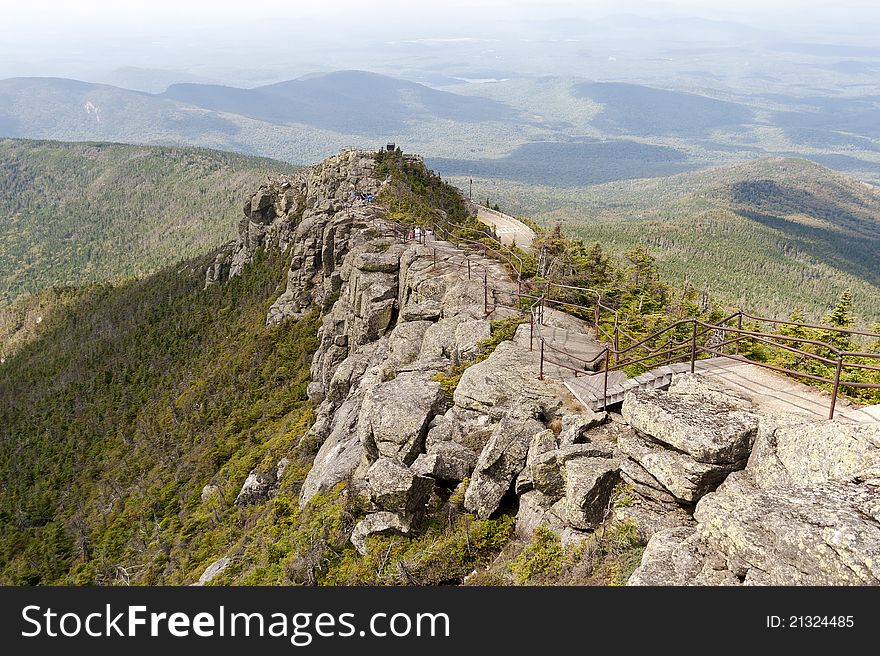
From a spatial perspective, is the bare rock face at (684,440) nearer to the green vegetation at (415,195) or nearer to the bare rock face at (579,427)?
the bare rock face at (579,427)

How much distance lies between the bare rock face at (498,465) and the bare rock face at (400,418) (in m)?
2.51

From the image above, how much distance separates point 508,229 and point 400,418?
1590 inches

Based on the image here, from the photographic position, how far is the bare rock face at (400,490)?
15.0 metres

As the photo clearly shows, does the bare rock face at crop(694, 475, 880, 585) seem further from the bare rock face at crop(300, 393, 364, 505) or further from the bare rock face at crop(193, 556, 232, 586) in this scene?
the bare rock face at crop(193, 556, 232, 586)

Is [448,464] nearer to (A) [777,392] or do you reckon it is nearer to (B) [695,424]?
(B) [695,424]

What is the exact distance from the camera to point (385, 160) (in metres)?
63.6

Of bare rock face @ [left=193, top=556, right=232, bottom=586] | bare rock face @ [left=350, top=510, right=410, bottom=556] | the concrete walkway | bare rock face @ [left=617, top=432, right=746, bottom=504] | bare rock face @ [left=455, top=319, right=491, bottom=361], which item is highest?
the concrete walkway

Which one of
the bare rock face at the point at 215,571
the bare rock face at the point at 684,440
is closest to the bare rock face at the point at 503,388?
the bare rock face at the point at 684,440

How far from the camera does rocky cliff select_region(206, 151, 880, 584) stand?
912cm

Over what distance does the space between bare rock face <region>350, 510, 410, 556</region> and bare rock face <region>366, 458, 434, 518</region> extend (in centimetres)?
19

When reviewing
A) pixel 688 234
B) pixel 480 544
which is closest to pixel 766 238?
pixel 688 234

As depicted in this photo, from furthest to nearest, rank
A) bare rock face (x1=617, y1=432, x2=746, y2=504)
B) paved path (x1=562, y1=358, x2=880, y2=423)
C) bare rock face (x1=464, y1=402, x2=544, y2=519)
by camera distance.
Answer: bare rock face (x1=464, y1=402, x2=544, y2=519), paved path (x1=562, y1=358, x2=880, y2=423), bare rock face (x1=617, y1=432, x2=746, y2=504)

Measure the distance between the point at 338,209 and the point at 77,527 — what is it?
37260 mm

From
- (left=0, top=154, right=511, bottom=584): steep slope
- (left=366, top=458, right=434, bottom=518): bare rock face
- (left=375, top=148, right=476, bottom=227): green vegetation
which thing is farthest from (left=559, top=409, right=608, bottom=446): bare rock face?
(left=375, top=148, right=476, bottom=227): green vegetation
